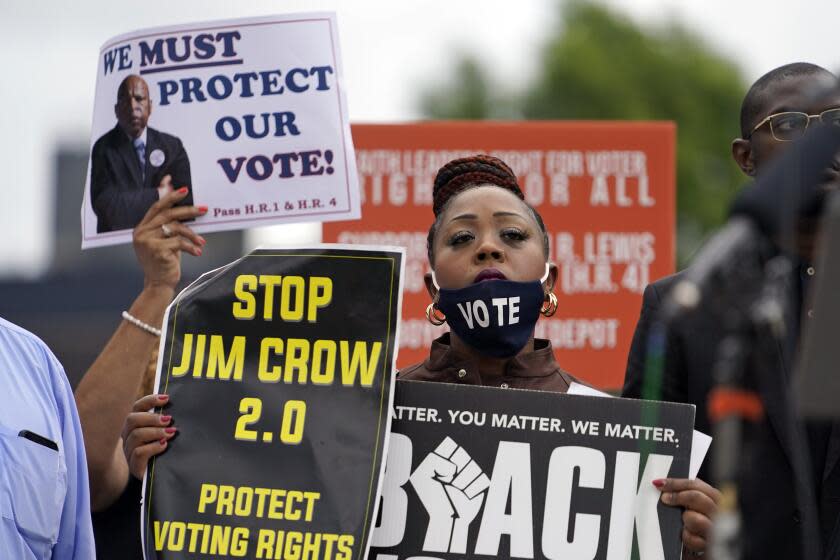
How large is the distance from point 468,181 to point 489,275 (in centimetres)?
44

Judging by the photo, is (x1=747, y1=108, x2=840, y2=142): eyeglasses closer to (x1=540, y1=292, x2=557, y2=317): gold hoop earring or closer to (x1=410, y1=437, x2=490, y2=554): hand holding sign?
(x1=540, y1=292, x2=557, y2=317): gold hoop earring

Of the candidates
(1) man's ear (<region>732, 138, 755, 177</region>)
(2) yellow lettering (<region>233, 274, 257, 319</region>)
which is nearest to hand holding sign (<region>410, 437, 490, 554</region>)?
(2) yellow lettering (<region>233, 274, 257, 319</region>)

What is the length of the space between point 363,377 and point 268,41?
1.38 m

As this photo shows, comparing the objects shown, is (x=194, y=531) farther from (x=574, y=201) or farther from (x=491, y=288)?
(x=574, y=201)

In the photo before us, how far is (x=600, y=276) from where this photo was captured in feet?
22.9

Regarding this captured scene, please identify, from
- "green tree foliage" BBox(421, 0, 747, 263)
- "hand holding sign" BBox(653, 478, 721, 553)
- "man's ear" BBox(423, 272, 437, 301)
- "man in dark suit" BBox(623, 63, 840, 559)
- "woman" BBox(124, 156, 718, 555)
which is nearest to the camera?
"hand holding sign" BBox(653, 478, 721, 553)

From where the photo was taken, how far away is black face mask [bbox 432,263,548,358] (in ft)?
12.5

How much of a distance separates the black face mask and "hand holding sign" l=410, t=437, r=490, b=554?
39 centimetres

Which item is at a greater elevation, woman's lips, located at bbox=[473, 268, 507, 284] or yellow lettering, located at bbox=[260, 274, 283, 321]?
woman's lips, located at bbox=[473, 268, 507, 284]

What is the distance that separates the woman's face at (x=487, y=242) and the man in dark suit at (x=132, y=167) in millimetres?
889

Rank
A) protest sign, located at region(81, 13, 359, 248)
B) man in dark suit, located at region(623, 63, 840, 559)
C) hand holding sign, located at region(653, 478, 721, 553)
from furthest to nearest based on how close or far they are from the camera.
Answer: protest sign, located at region(81, 13, 359, 248)
man in dark suit, located at region(623, 63, 840, 559)
hand holding sign, located at region(653, 478, 721, 553)

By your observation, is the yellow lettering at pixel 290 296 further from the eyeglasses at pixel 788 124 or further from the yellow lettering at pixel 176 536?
the eyeglasses at pixel 788 124

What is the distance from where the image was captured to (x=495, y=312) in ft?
12.6

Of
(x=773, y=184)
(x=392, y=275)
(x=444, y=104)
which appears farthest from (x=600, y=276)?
(x=444, y=104)
